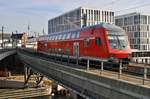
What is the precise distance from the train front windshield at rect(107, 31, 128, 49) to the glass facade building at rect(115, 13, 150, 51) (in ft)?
361

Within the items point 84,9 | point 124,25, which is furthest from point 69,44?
point 124,25

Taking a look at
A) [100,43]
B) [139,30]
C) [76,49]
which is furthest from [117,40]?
[139,30]

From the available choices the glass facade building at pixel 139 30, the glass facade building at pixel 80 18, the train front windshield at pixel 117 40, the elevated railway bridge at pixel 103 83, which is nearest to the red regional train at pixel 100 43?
the train front windshield at pixel 117 40

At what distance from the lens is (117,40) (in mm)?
24281

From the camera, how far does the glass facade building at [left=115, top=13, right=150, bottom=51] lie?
134 m

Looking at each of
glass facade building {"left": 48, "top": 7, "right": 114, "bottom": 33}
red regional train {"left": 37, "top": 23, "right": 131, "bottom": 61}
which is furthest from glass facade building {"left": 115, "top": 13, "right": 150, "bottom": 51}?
red regional train {"left": 37, "top": 23, "right": 131, "bottom": 61}

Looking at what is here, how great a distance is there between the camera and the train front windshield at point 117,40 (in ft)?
78.2

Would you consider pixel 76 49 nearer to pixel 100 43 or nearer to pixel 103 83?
pixel 100 43

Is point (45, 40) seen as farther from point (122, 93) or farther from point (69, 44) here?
point (122, 93)

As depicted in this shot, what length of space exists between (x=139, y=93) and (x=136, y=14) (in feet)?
423

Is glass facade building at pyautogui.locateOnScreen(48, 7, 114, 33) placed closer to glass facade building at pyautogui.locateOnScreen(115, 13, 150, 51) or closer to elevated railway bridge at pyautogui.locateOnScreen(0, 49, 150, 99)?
glass facade building at pyautogui.locateOnScreen(115, 13, 150, 51)

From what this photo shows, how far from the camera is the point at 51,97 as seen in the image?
47.8m

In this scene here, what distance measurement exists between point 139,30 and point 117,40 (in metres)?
114

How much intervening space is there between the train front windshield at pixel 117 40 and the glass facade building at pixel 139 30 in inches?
4337
